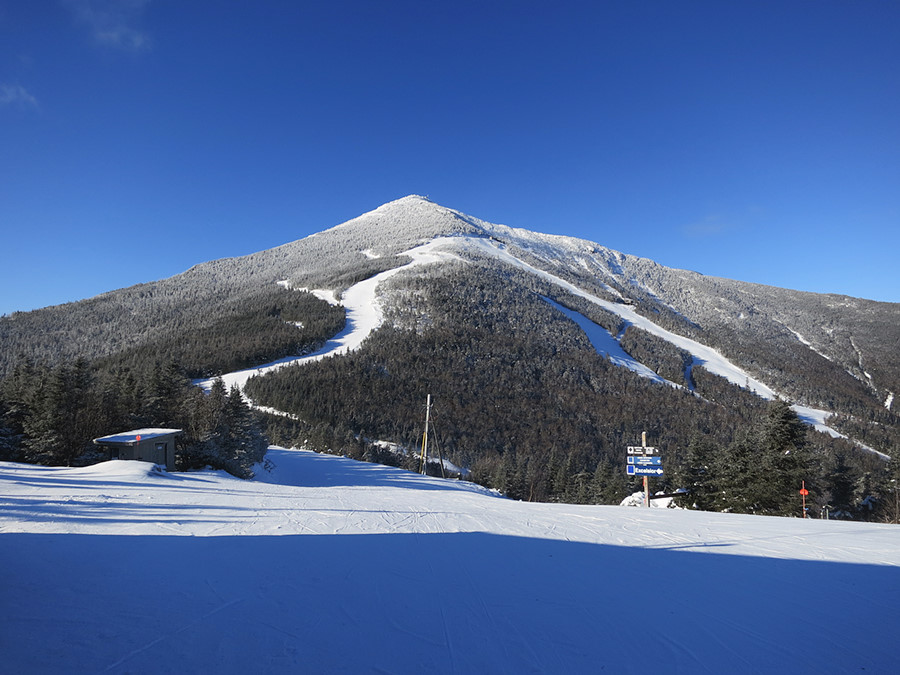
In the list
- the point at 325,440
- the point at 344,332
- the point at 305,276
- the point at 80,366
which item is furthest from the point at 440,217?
the point at 80,366

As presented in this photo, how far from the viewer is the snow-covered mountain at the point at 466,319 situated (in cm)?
8800

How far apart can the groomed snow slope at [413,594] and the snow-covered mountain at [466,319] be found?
157 ft

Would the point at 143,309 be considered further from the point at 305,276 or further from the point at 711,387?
the point at 711,387

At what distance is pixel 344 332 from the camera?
8562 cm

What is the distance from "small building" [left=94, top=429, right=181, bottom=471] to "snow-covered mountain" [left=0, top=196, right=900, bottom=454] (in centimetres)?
3638

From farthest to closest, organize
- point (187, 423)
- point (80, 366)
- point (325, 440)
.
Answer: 1. point (325, 440)
2. point (80, 366)
3. point (187, 423)

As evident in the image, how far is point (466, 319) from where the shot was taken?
308 ft

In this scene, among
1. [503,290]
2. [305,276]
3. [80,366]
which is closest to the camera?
[80,366]

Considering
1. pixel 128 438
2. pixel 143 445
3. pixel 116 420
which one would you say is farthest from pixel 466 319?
pixel 128 438

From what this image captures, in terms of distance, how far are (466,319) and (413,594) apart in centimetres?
9000

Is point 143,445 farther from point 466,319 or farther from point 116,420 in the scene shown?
point 466,319

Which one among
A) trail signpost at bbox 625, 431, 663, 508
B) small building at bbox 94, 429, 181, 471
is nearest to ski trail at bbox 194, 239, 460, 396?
small building at bbox 94, 429, 181, 471

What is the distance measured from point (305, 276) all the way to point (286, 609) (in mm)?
134498

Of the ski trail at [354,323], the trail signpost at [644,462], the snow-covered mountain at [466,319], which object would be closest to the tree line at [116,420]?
the trail signpost at [644,462]
